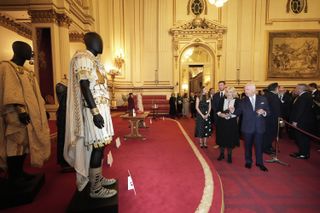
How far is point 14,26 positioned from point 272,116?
40.8 feet

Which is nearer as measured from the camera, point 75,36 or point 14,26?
point 14,26

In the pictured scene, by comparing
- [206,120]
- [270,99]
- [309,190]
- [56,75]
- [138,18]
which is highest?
[138,18]

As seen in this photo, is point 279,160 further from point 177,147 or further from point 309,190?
point 177,147

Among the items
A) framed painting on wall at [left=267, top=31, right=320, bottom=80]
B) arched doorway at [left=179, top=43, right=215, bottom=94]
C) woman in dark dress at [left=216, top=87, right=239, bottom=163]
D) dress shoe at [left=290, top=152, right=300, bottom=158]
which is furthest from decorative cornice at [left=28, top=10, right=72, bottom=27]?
framed painting on wall at [left=267, top=31, right=320, bottom=80]

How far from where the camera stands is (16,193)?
235 centimetres

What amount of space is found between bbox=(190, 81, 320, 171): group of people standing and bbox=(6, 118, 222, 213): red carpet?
0.83 meters


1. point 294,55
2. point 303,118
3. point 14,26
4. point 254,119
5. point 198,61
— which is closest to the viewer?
point 254,119

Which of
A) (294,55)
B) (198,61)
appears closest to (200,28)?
(198,61)

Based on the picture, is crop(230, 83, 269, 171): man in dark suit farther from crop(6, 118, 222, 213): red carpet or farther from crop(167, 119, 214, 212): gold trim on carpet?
crop(6, 118, 222, 213): red carpet

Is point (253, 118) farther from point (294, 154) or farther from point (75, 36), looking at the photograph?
point (75, 36)

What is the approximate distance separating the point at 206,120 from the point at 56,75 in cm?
606

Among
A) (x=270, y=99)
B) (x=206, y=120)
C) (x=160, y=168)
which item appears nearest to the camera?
(x=160, y=168)

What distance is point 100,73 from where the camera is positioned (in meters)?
2.13

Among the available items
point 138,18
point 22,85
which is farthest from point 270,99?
point 138,18
